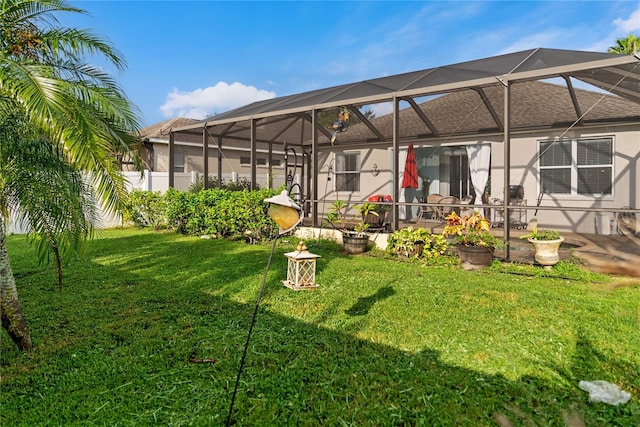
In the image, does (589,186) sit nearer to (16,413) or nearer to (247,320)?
(247,320)

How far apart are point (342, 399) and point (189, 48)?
15.3 m

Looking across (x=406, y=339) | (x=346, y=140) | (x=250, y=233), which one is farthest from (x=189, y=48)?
(x=406, y=339)

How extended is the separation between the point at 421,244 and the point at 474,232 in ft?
3.21

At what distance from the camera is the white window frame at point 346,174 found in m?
13.6

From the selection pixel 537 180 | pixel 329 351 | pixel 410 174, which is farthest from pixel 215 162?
pixel 329 351

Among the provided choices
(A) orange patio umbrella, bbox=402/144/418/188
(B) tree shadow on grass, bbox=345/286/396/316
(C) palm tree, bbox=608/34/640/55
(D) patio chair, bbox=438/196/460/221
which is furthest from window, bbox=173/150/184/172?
(C) palm tree, bbox=608/34/640/55

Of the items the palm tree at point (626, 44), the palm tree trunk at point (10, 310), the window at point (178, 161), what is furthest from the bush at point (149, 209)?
the palm tree at point (626, 44)

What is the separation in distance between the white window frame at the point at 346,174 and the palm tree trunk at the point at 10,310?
11.0 m

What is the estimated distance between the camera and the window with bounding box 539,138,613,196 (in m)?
9.20

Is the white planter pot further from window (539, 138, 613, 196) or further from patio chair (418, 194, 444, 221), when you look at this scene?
patio chair (418, 194, 444, 221)

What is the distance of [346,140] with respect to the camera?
44.5ft

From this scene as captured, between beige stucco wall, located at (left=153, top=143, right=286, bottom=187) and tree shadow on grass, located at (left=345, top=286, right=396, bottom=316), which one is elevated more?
beige stucco wall, located at (left=153, top=143, right=286, bottom=187)

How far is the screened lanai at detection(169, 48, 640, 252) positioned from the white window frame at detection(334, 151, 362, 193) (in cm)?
40

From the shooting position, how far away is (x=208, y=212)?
401 inches
